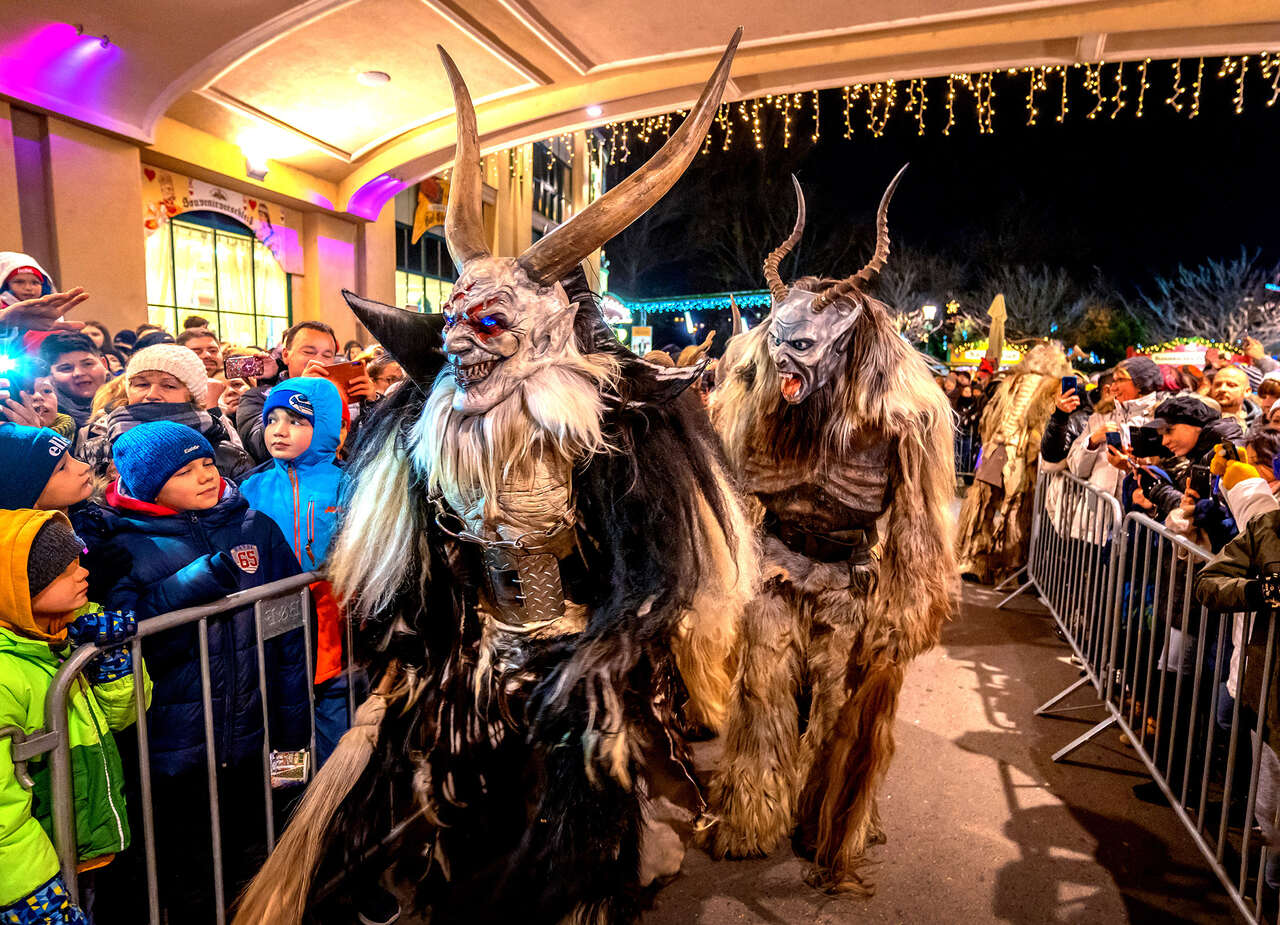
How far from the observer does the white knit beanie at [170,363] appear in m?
3.07


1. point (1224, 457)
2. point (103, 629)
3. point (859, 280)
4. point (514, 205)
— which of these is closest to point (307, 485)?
point (103, 629)

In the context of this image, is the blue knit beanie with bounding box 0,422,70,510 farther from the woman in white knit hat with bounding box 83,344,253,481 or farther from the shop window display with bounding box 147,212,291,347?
the shop window display with bounding box 147,212,291,347

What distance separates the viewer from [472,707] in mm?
2033

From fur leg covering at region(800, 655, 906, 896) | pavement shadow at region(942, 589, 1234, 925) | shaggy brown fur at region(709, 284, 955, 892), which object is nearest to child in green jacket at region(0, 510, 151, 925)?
shaggy brown fur at region(709, 284, 955, 892)

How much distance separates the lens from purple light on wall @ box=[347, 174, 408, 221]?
1088cm

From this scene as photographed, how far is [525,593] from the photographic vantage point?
2.01 meters

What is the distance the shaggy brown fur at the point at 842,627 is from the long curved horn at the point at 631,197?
131cm

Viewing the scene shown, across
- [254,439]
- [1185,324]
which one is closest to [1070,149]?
[1185,324]

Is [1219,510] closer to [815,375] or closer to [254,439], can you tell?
[815,375]

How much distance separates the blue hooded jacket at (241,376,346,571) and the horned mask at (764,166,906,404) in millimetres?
1876

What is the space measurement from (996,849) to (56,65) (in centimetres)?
908

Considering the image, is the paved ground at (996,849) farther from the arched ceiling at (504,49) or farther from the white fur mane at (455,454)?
the arched ceiling at (504,49)

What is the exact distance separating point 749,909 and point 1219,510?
2793 millimetres

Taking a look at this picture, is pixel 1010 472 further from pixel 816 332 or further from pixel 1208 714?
pixel 816 332
